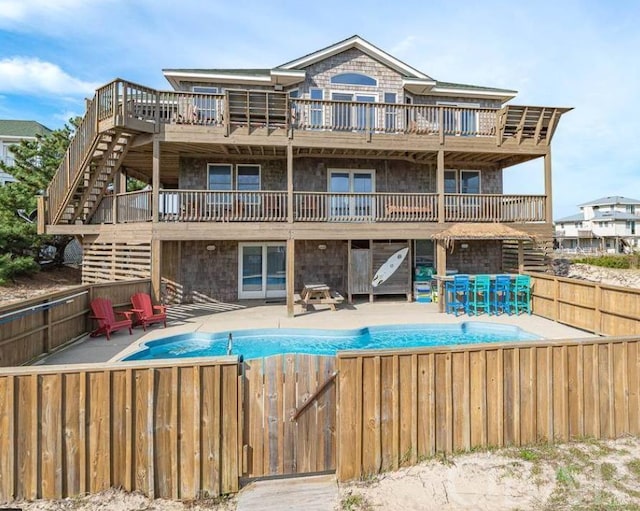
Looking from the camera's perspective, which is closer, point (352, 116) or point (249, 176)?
point (352, 116)

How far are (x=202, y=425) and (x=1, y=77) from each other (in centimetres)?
2797

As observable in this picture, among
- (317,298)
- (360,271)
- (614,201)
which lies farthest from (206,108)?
(614,201)

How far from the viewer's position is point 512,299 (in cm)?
1148

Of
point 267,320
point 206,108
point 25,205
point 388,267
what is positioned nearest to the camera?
point 267,320

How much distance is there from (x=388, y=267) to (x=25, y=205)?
17.3m

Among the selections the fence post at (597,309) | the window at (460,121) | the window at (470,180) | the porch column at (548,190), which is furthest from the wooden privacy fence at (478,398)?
the window at (470,180)

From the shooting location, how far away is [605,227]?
168ft

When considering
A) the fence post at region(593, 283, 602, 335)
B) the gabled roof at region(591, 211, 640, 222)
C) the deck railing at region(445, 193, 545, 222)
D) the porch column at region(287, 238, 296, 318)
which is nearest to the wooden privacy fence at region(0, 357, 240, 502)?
the porch column at region(287, 238, 296, 318)

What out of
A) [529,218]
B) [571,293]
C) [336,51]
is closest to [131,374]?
[571,293]

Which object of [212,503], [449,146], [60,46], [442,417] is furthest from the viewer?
[60,46]

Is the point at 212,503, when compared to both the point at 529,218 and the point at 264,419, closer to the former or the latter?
the point at 264,419

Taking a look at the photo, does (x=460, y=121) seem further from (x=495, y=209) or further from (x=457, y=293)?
(x=457, y=293)

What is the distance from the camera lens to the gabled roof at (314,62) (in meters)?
13.6

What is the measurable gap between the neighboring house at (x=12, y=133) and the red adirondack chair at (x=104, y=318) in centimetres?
2679
